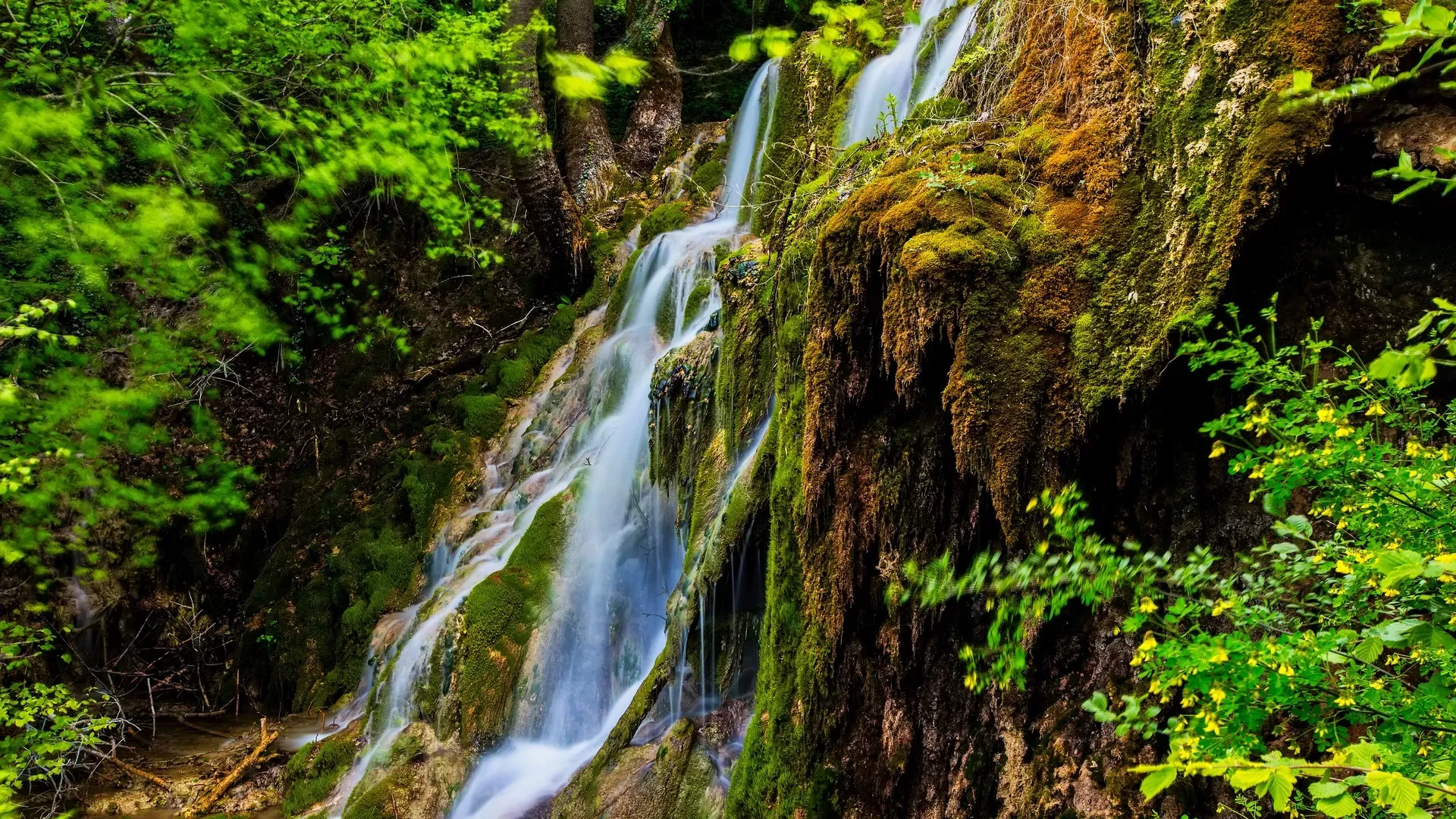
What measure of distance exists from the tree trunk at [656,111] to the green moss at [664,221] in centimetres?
258

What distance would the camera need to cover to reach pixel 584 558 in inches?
263

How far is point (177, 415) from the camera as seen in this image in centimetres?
976

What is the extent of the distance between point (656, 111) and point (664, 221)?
3758 mm

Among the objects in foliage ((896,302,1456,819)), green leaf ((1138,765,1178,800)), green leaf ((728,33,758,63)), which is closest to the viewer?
green leaf ((1138,765,1178,800))

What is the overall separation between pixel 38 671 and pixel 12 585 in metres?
0.96

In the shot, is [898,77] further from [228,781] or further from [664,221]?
[228,781]

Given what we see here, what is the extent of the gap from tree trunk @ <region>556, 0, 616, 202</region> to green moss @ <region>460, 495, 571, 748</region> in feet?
20.3

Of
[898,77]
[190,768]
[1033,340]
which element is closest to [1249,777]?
[1033,340]

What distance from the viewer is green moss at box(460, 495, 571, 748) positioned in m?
6.03

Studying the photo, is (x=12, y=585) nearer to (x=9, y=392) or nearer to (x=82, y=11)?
(x=82, y=11)

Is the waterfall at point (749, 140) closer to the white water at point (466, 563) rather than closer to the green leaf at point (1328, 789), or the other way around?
the white water at point (466, 563)

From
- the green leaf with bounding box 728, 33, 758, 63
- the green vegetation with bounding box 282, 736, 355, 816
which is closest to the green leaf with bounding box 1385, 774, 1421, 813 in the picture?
the green leaf with bounding box 728, 33, 758, 63

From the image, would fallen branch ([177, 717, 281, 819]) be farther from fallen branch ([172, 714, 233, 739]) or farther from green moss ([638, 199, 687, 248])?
green moss ([638, 199, 687, 248])

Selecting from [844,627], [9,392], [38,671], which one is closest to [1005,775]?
[844,627]
